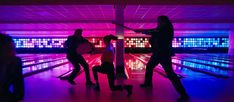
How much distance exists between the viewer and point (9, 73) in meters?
2.29

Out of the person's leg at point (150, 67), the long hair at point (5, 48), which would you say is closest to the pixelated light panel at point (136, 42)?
the person's leg at point (150, 67)

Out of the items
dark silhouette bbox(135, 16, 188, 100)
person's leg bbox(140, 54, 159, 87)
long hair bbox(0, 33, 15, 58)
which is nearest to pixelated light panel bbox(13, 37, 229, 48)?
person's leg bbox(140, 54, 159, 87)

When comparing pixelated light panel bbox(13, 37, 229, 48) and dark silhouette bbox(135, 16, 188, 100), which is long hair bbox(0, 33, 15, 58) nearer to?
dark silhouette bbox(135, 16, 188, 100)

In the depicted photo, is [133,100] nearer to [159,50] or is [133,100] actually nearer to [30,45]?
[159,50]

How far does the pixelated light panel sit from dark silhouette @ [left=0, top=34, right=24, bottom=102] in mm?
30550

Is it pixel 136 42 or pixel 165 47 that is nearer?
pixel 165 47

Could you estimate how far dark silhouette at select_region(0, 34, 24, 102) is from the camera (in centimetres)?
229

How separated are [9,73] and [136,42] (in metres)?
31.6

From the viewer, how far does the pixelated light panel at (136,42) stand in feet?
109

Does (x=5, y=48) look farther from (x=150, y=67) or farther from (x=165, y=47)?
(x=150, y=67)

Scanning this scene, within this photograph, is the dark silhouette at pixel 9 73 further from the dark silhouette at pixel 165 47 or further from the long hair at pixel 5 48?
the dark silhouette at pixel 165 47

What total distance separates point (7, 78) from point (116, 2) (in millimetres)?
4675

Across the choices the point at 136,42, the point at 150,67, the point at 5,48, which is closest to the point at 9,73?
the point at 5,48

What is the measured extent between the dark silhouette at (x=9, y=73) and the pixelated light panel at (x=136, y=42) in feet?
100
